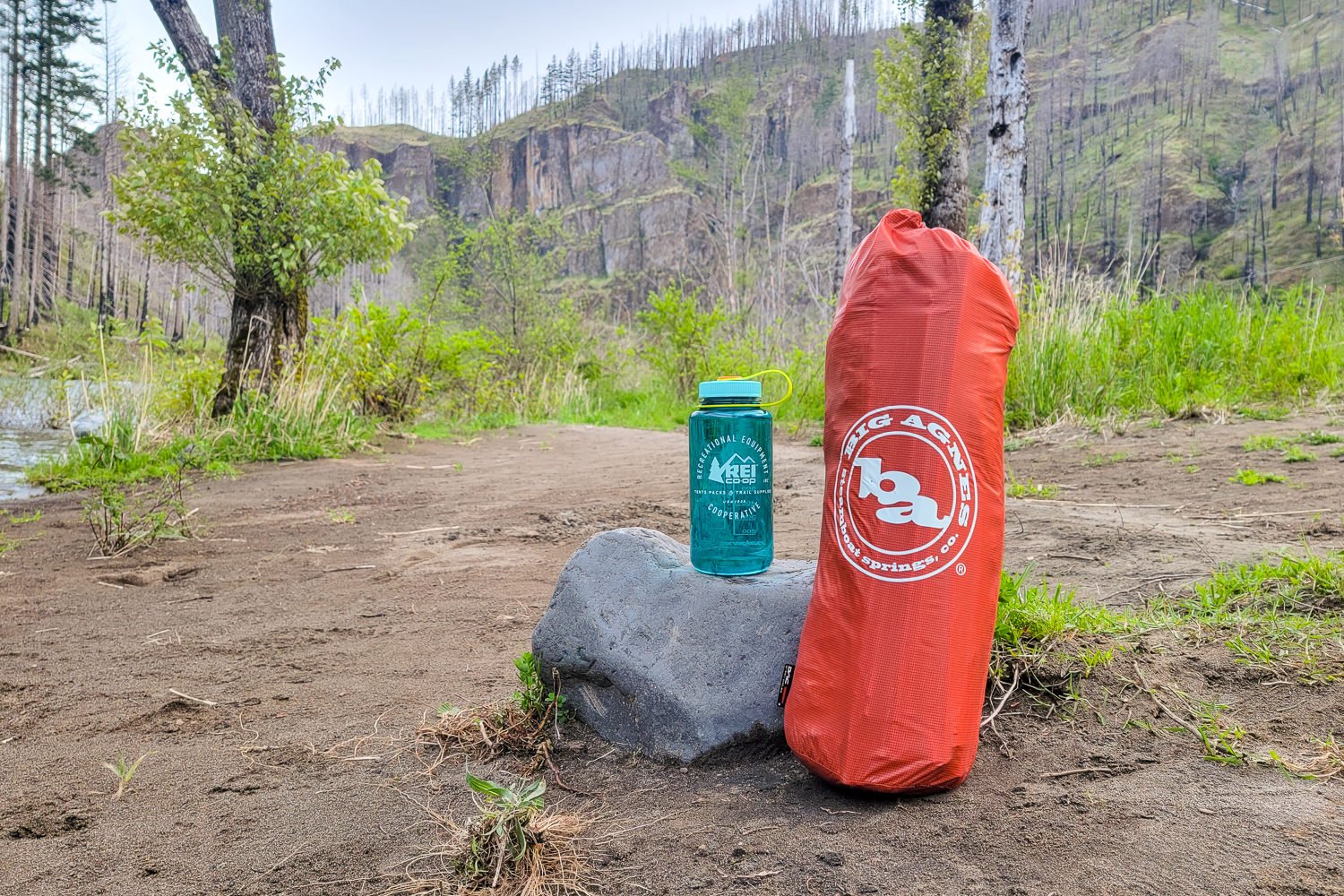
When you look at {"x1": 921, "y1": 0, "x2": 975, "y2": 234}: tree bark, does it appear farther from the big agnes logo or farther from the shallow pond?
the shallow pond

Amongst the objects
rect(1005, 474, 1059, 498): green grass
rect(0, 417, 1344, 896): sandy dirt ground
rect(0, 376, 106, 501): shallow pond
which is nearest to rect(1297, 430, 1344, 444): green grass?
rect(0, 417, 1344, 896): sandy dirt ground

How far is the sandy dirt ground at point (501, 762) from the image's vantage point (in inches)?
48.3

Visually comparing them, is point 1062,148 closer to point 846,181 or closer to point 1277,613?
point 846,181

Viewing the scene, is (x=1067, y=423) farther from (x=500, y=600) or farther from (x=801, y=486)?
A: (x=500, y=600)

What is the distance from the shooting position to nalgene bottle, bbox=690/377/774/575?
1724mm

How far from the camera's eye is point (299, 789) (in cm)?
162

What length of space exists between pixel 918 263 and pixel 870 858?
1025mm

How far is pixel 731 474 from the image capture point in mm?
1734

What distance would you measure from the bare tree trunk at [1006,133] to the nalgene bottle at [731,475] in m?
6.74

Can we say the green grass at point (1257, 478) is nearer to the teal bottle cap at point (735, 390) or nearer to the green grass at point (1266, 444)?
the green grass at point (1266, 444)

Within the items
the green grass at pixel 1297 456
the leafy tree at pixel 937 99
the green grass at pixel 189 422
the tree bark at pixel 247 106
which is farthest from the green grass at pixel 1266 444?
the tree bark at pixel 247 106

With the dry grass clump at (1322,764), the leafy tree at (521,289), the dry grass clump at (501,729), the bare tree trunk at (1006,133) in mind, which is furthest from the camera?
→ the leafy tree at (521,289)

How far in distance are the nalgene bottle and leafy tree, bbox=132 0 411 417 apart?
6.81 meters

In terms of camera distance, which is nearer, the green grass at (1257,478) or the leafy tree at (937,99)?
the green grass at (1257,478)
